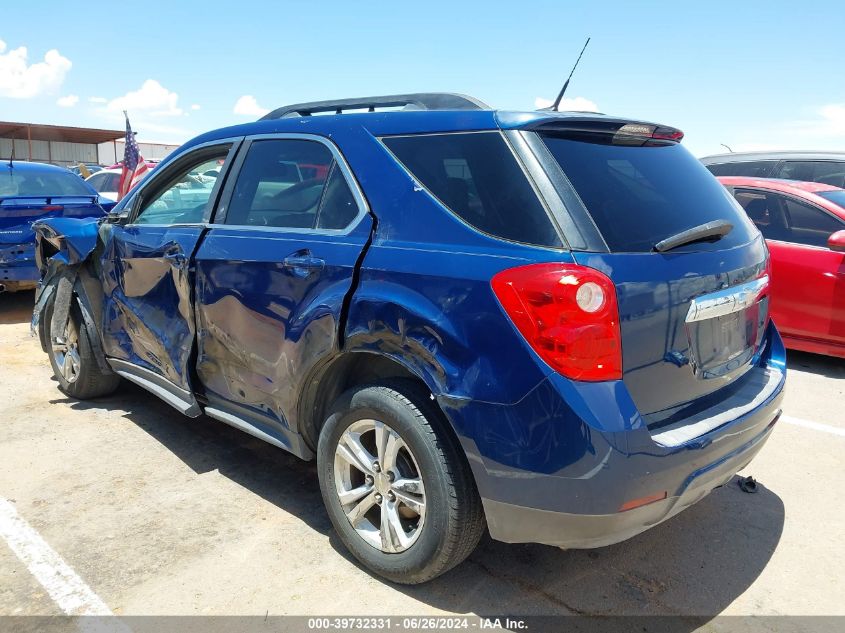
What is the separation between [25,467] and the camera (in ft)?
12.3

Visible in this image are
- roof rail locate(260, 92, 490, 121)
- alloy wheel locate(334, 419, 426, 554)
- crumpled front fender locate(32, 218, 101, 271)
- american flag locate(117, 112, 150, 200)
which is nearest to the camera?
alloy wheel locate(334, 419, 426, 554)

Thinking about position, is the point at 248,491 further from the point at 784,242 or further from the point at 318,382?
the point at 784,242

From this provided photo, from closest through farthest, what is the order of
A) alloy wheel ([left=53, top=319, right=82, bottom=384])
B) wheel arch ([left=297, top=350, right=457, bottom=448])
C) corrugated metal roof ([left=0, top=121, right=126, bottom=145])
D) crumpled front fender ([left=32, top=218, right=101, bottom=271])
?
wheel arch ([left=297, top=350, right=457, bottom=448]) → crumpled front fender ([left=32, top=218, right=101, bottom=271]) → alloy wheel ([left=53, top=319, right=82, bottom=384]) → corrugated metal roof ([left=0, top=121, right=126, bottom=145])

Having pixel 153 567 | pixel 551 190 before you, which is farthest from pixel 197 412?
pixel 551 190

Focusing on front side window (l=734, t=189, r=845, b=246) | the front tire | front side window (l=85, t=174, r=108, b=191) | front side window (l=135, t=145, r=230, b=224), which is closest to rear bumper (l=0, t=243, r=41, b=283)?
front side window (l=135, t=145, r=230, b=224)

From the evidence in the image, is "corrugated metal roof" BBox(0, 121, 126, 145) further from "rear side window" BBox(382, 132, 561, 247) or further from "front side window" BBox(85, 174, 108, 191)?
"rear side window" BBox(382, 132, 561, 247)

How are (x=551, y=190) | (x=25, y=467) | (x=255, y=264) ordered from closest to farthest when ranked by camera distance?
1. (x=551, y=190)
2. (x=255, y=264)
3. (x=25, y=467)

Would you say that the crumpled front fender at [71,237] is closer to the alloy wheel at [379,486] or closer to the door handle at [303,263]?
the door handle at [303,263]

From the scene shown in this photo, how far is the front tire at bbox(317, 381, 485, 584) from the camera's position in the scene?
93.9 inches

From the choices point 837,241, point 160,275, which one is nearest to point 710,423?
point 160,275

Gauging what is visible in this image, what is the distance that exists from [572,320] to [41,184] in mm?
7908

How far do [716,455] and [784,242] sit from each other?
14.0 feet

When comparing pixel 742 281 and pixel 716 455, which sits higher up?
pixel 742 281

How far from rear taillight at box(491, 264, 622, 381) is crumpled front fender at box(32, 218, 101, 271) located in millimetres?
3337
